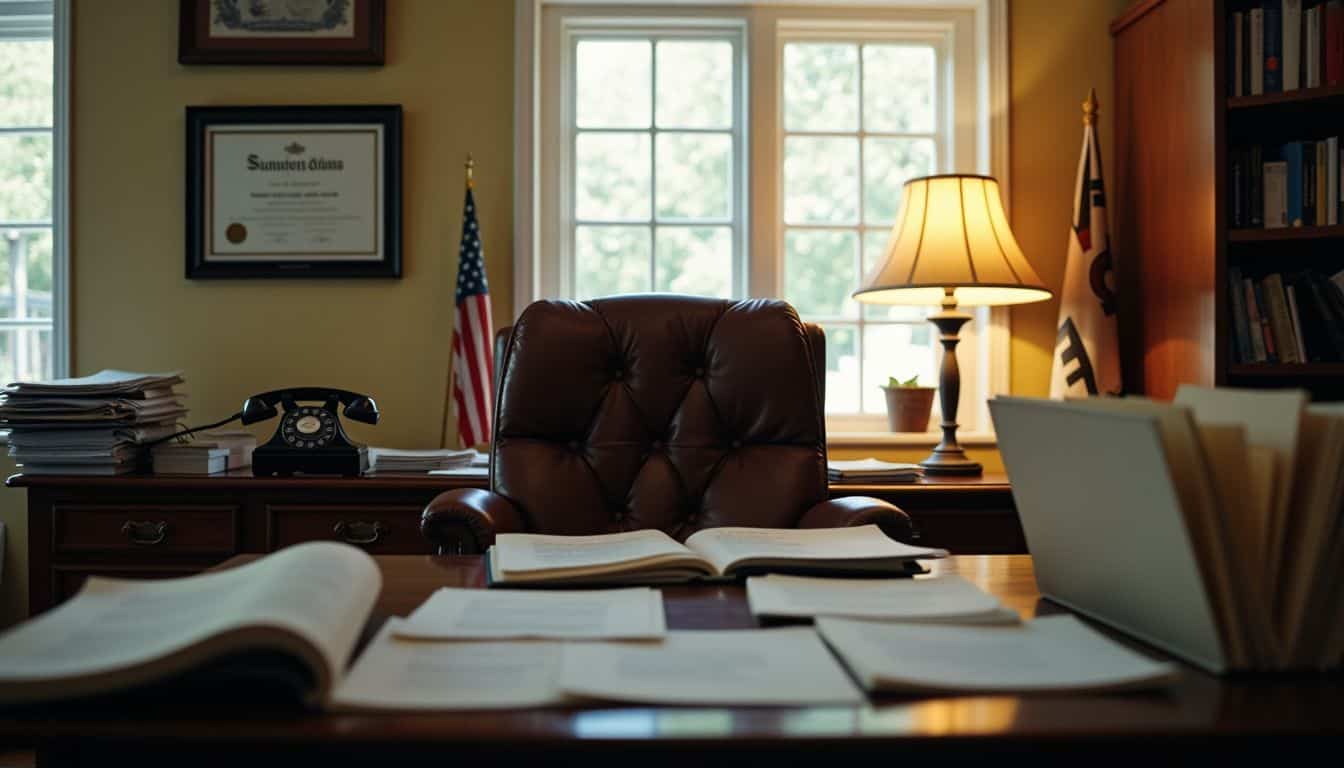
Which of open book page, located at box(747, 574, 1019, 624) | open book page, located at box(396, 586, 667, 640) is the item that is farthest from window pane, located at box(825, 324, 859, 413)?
open book page, located at box(396, 586, 667, 640)

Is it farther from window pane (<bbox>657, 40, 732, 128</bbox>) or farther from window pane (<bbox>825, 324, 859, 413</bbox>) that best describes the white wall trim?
window pane (<bbox>825, 324, 859, 413</bbox>)

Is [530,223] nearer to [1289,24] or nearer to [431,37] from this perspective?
[431,37]

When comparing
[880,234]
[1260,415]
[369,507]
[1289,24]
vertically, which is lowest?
[369,507]

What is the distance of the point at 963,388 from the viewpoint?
2.90m

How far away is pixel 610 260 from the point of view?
2945 mm

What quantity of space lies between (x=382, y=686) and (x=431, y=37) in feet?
8.16

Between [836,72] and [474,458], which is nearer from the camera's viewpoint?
[474,458]

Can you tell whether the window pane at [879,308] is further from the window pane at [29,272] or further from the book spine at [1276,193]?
the window pane at [29,272]

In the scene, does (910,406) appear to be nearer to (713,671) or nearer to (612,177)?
(612,177)

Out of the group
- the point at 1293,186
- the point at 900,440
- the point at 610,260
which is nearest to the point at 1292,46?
the point at 1293,186

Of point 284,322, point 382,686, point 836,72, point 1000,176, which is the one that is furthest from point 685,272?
point 382,686

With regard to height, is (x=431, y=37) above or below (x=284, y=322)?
above

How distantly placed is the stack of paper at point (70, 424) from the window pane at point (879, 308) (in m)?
1.98

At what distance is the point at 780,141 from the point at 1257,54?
121 centimetres
